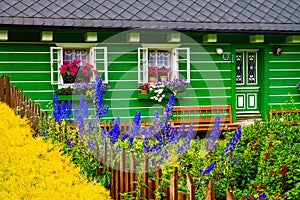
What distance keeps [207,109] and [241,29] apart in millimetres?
2113

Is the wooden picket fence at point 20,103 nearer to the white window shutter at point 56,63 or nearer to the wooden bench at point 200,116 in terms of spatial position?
the white window shutter at point 56,63

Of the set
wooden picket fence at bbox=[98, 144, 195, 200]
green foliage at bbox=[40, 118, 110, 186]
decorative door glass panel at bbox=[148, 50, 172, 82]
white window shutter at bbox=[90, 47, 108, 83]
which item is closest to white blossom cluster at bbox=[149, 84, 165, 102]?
decorative door glass panel at bbox=[148, 50, 172, 82]

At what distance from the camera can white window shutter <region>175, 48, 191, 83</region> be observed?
47.4ft

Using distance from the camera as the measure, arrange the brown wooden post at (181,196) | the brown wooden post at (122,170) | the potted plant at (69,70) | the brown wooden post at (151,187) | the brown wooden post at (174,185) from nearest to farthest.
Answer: the brown wooden post at (181,196)
the brown wooden post at (174,185)
the brown wooden post at (151,187)
the brown wooden post at (122,170)
the potted plant at (69,70)

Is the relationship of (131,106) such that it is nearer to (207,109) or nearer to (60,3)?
(207,109)

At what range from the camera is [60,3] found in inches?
551

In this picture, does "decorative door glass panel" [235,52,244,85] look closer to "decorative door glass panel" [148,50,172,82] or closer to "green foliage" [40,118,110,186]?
"decorative door glass panel" [148,50,172,82]

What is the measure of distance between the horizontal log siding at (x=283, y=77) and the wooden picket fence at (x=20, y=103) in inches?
267

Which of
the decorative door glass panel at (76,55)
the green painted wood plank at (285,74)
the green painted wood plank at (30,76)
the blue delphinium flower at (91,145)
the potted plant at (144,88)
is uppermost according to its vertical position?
the decorative door glass panel at (76,55)

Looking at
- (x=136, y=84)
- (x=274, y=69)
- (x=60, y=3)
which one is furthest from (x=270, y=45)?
(x=60, y=3)

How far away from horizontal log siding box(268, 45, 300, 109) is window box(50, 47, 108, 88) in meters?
4.47

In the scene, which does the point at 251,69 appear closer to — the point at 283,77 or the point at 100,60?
the point at 283,77

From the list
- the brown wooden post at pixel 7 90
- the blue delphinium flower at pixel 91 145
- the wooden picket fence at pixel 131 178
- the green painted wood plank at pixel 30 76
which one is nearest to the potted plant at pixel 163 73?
the green painted wood plank at pixel 30 76

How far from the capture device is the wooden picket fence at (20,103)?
361 inches
